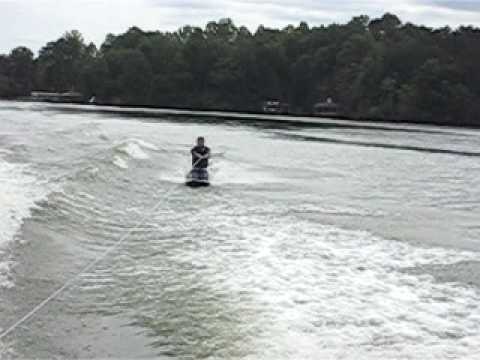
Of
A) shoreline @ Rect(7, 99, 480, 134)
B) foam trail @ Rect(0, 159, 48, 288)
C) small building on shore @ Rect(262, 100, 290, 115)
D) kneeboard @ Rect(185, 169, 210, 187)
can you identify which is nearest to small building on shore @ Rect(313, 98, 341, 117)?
shoreline @ Rect(7, 99, 480, 134)

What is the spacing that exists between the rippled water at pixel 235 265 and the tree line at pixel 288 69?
254ft

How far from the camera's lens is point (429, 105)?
10200 cm

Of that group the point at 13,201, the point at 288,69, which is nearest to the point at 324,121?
the point at 288,69

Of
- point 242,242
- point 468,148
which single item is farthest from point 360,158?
point 242,242

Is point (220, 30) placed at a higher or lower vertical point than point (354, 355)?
higher

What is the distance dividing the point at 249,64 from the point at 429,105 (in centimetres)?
4032

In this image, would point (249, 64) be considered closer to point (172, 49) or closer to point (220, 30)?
point (172, 49)

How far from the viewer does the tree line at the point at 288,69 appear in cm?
10288

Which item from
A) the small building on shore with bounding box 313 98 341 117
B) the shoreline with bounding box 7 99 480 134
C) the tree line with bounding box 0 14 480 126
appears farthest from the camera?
the small building on shore with bounding box 313 98 341 117

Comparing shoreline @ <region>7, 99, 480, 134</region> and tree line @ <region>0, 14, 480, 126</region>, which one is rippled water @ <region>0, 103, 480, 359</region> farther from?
tree line @ <region>0, 14, 480, 126</region>

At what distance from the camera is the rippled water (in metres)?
10.0

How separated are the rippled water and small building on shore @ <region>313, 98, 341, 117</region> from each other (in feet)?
297

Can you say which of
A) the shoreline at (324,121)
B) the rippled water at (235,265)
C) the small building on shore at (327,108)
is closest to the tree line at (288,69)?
the small building on shore at (327,108)

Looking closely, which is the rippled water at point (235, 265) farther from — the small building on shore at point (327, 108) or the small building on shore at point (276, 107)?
the small building on shore at point (276, 107)
